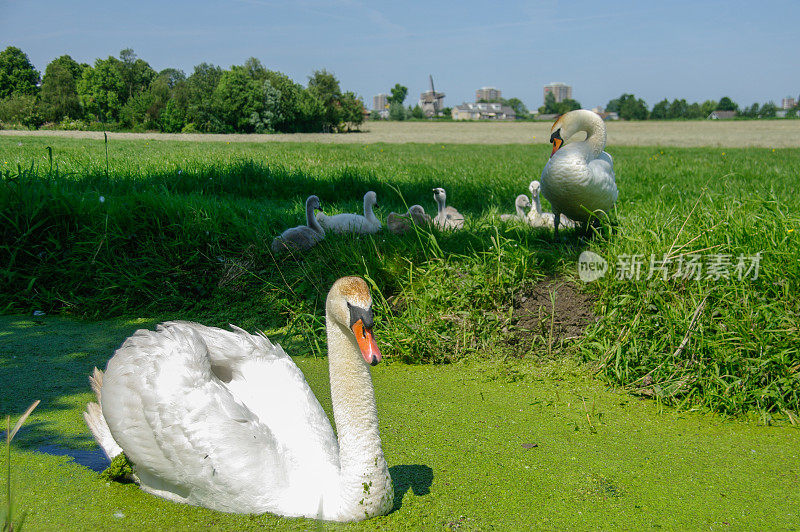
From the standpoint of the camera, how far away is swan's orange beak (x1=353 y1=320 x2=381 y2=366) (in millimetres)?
1887

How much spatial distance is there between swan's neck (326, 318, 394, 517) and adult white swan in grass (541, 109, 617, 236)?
3110mm

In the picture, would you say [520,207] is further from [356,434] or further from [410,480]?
[356,434]

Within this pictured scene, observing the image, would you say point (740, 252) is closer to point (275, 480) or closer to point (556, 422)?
point (556, 422)

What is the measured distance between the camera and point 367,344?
1.93 m

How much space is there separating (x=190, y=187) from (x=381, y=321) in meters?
5.08

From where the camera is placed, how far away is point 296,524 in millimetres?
2121

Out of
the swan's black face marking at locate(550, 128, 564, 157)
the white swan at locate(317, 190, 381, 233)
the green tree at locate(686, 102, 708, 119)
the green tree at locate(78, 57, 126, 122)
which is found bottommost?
the white swan at locate(317, 190, 381, 233)

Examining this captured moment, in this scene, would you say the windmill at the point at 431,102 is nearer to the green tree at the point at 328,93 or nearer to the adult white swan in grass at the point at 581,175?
the green tree at the point at 328,93

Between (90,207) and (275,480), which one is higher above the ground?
(90,207)

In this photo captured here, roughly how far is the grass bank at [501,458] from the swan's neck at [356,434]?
10 centimetres

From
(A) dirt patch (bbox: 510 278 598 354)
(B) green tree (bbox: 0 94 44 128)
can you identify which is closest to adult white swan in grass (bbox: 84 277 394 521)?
(A) dirt patch (bbox: 510 278 598 354)

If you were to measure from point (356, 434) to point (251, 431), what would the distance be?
412 millimetres

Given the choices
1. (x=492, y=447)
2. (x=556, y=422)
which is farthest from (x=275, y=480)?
(x=556, y=422)

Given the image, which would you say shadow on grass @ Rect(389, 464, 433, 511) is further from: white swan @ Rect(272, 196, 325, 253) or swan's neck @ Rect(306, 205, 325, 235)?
swan's neck @ Rect(306, 205, 325, 235)
